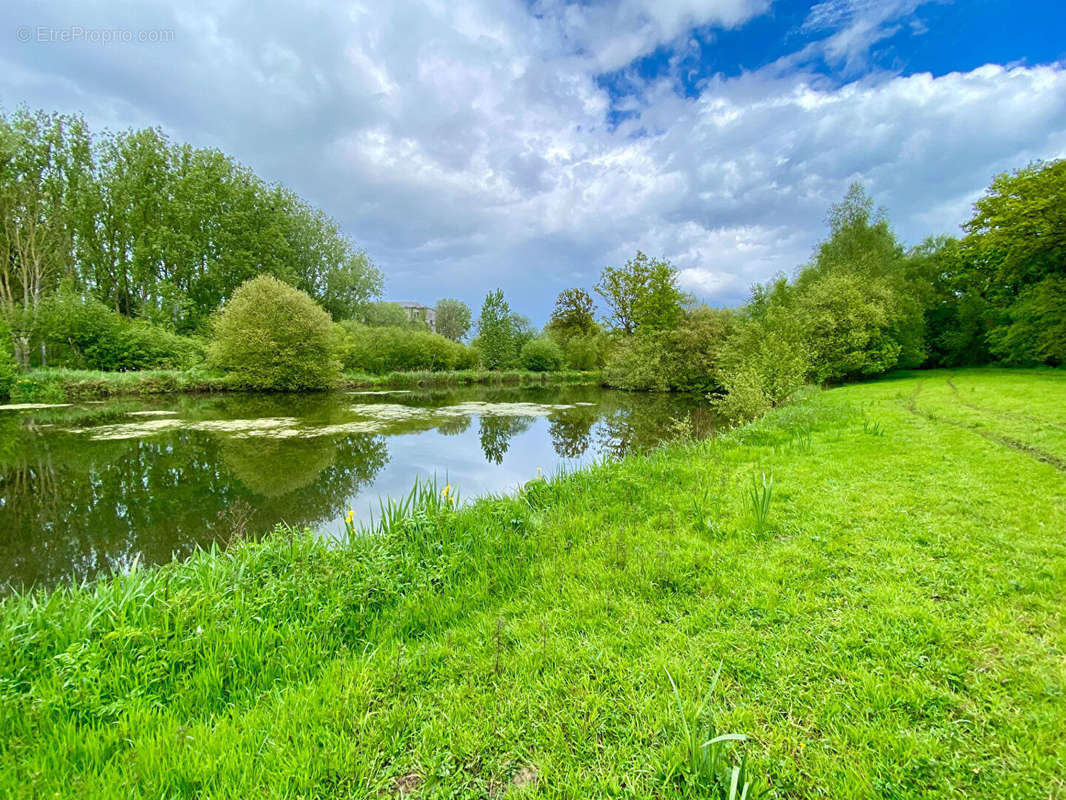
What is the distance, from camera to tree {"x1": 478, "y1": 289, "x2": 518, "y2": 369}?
4656 centimetres

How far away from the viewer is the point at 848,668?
2.42 m

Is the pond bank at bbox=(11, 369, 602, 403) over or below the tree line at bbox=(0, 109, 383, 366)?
below

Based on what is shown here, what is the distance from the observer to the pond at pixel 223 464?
6078 mm

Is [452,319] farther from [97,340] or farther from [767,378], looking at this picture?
[767,378]

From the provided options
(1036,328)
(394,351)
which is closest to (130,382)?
(394,351)

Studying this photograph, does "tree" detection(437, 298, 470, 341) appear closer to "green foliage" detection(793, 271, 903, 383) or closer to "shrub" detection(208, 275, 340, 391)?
"shrub" detection(208, 275, 340, 391)

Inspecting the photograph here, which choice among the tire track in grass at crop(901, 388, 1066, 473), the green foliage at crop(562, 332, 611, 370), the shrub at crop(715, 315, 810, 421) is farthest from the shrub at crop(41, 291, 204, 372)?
the tire track in grass at crop(901, 388, 1066, 473)

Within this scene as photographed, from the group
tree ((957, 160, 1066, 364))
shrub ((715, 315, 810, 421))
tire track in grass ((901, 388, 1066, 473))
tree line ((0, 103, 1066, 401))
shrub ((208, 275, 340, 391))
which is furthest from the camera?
shrub ((208, 275, 340, 391))

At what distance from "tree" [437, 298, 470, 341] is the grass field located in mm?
74725

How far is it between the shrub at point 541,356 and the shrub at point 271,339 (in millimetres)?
22025

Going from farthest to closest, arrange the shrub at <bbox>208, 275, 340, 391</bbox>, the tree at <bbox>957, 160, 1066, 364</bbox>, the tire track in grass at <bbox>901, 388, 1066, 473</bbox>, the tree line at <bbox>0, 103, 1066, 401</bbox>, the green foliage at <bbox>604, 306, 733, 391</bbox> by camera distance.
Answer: the green foliage at <bbox>604, 306, 733, 391</bbox>
the shrub at <bbox>208, 275, 340, 391</bbox>
the tree line at <bbox>0, 103, 1066, 401</bbox>
the tree at <bbox>957, 160, 1066, 364</bbox>
the tire track in grass at <bbox>901, 388, 1066, 473</bbox>

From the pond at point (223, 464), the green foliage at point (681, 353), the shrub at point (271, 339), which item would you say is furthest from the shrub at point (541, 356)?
the pond at point (223, 464)

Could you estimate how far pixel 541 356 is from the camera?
46.9 meters

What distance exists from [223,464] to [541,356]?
125ft
